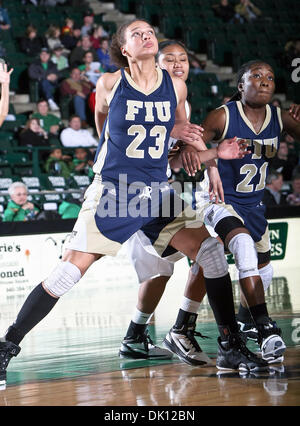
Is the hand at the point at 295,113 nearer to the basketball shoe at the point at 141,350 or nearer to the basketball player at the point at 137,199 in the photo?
the basketball player at the point at 137,199

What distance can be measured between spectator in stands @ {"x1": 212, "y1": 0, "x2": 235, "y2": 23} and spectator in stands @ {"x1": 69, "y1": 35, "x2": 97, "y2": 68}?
4.59 meters

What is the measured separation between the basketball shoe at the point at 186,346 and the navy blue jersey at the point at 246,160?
0.93 meters

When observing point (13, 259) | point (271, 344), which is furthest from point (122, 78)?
point (13, 259)

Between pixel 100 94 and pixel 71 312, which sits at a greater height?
pixel 100 94

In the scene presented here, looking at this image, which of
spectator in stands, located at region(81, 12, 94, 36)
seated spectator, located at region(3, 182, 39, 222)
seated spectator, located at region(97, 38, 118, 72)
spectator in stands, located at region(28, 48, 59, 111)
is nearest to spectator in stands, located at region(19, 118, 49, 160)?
spectator in stands, located at region(28, 48, 59, 111)

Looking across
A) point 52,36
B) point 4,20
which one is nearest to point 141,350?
point 52,36

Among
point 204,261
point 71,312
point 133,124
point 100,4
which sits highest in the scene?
point 100,4

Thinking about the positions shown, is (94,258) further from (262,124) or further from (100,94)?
(262,124)

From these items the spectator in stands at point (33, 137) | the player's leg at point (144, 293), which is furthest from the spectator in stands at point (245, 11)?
the player's leg at point (144, 293)

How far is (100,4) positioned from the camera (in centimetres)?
1616

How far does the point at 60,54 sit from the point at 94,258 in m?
9.08

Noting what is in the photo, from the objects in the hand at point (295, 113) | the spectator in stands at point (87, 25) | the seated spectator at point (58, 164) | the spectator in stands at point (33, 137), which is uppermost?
the spectator in stands at point (87, 25)

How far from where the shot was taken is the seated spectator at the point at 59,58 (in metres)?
12.8

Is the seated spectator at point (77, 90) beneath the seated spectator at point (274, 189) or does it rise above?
above
